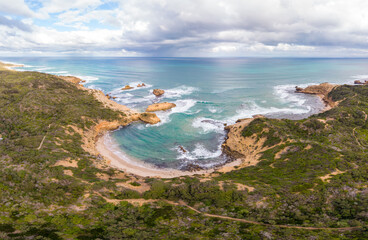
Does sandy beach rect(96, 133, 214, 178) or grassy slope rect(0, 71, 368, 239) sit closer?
grassy slope rect(0, 71, 368, 239)

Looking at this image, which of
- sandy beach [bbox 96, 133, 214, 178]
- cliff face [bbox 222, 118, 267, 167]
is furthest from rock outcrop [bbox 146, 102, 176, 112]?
cliff face [bbox 222, 118, 267, 167]

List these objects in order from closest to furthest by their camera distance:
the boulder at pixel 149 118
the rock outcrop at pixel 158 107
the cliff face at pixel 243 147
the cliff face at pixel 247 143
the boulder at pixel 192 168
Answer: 1. the boulder at pixel 192 168
2. the cliff face at pixel 243 147
3. the cliff face at pixel 247 143
4. the boulder at pixel 149 118
5. the rock outcrop at pixel 158 107

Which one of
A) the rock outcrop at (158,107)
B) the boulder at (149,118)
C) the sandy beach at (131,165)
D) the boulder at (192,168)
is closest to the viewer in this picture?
the sandy beach at (131,165)

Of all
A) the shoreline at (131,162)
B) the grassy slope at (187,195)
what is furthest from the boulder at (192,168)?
the grassy slope at (187,195)

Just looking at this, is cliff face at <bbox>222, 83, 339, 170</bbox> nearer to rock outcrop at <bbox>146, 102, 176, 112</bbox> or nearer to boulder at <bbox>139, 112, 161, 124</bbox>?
boulder at <bbox>139, 112, 161, 124</bbox>

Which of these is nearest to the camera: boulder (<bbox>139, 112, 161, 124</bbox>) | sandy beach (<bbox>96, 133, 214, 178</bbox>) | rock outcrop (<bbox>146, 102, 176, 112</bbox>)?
sandy beach (<bbox>96, 133, 214, 178</bbox>)

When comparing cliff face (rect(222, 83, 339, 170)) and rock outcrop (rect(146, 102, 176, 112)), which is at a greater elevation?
rock outcrop (rect(146, 102, 176, 112))

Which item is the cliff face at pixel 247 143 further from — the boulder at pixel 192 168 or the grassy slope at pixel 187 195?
the boulder at pixel 192 168

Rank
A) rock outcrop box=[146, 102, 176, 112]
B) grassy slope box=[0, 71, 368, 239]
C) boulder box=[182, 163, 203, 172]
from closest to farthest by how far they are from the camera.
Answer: grassy slope box=[0, 71, 368, 239] < boulder box=[182, 163, 203, 172] < rock outcrop box=[146, 102, 176, 112]

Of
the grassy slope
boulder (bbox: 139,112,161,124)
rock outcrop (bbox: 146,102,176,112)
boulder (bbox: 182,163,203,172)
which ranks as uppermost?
rock outcrop (bbox: 146,102,176,112)
